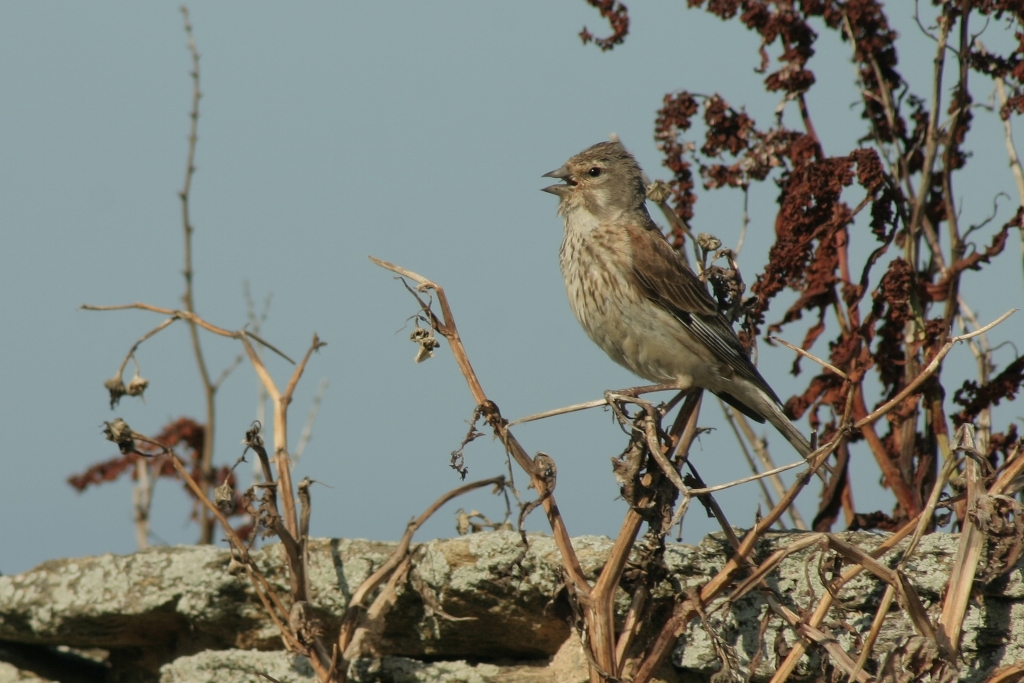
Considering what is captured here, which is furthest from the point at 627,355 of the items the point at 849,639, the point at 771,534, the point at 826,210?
the point at 849,639

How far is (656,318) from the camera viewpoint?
4617mm

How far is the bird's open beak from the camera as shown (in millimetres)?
5160

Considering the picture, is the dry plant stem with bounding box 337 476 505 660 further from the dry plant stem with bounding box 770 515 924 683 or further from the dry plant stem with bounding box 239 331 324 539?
the dry plant stem with bounding box 770 515 924 683

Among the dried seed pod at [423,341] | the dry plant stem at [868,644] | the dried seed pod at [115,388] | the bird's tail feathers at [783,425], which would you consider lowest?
the dry plant stem at [868,644]

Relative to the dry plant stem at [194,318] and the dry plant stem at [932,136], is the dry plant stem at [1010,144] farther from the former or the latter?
the dry plant stem at [194,318]

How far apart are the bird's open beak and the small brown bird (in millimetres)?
290

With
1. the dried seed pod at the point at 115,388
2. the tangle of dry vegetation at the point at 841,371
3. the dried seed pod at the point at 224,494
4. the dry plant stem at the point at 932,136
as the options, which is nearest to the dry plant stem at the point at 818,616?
the tangle of dry vegetation at the point at 841,371

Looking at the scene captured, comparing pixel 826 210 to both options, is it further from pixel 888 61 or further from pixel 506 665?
pixel 506 665

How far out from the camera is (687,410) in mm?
3578

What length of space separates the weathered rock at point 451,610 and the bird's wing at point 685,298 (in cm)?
110

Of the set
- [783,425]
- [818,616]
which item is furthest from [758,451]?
[818,616]

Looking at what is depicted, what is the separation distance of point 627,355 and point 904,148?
149 centimetres

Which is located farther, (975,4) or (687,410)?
(975,4)

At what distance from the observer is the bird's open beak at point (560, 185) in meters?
5.16
